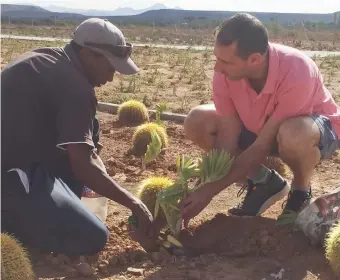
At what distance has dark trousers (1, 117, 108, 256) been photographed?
331 cm

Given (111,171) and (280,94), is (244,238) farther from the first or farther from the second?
(111,171)

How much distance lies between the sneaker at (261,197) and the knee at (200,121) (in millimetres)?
544

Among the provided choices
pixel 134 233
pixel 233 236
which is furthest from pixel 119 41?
pixel 233 236

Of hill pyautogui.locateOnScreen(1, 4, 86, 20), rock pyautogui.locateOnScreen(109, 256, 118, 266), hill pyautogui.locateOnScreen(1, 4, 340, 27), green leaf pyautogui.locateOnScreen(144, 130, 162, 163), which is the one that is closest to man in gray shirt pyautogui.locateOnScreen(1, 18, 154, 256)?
rock pyautogui.locateOnScreen(109, 256, 118, 266)

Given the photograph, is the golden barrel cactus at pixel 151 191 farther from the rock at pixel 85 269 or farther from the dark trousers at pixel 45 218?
the rock at pixel 85 269

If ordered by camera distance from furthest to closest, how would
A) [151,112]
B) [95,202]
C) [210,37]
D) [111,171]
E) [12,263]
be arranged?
[210,37], [151,112], [111,171], [95,202], [12,263]

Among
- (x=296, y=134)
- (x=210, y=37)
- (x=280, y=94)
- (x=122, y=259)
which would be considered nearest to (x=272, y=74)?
(x=280, y=94)

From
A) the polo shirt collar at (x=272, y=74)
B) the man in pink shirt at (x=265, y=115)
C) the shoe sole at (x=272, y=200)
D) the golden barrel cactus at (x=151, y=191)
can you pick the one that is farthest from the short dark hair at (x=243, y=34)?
the shoe sole at (x=272, y=200)

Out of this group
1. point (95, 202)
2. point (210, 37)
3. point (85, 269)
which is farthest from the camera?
point (210, 37)

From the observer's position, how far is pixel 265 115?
12.7 feet

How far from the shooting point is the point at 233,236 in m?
3.70

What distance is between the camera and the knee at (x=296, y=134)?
3.64m

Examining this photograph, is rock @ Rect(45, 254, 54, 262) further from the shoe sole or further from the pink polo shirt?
the pink polo shirt

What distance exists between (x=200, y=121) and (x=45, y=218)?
4.98 ft
